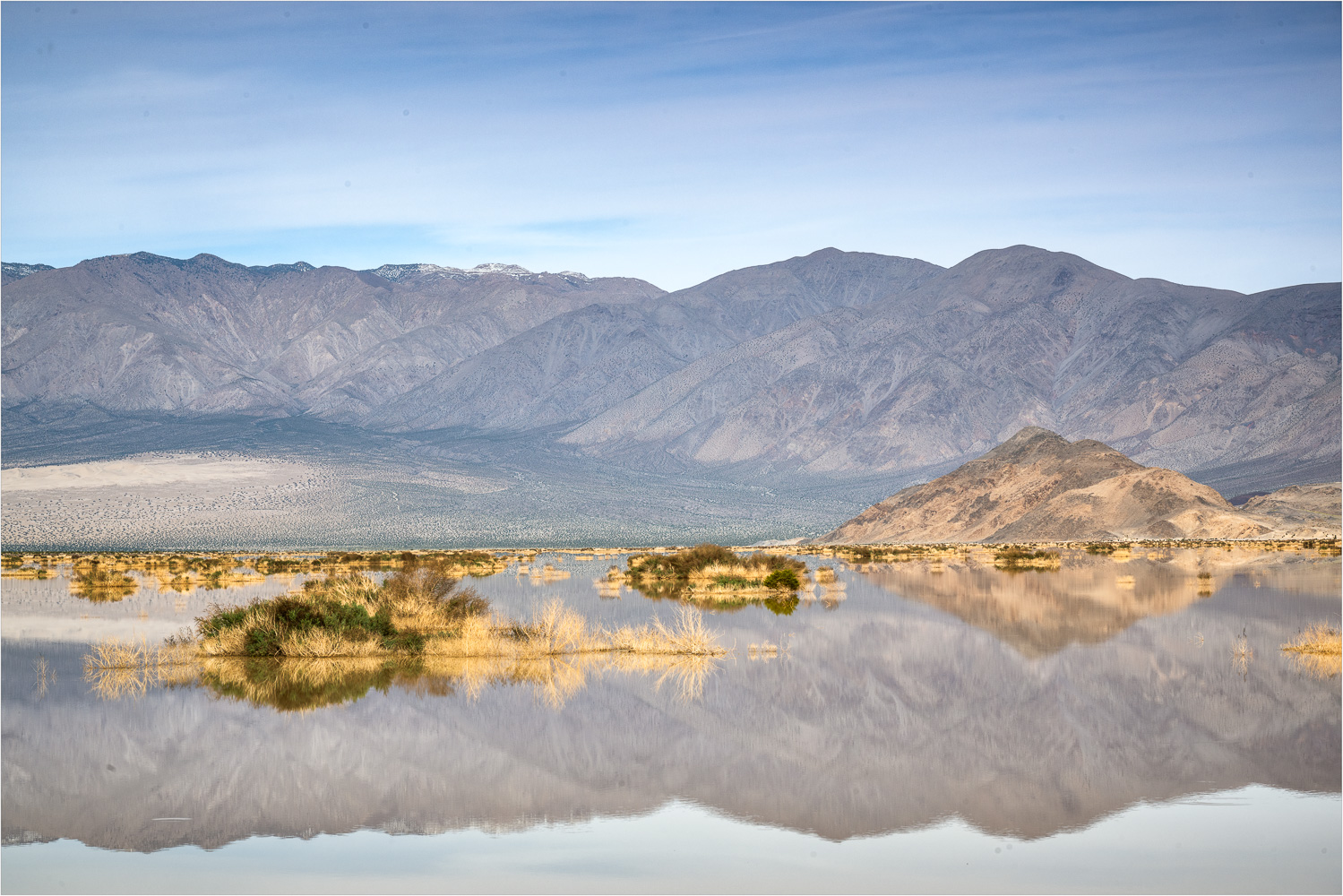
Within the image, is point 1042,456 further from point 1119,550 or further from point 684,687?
point 684,687

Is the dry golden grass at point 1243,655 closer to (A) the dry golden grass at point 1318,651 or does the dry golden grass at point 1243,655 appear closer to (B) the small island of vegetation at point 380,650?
(A) the dry golden grass at point 1318,651

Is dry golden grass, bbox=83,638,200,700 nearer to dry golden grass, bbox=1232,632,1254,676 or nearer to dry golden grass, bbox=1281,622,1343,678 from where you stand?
dry golden grass, bbox=1232,632,1254,676

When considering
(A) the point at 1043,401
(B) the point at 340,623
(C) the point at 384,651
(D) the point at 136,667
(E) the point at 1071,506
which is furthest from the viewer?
(A) the point at 1043,401

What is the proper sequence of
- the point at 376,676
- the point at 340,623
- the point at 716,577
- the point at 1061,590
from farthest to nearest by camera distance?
the point at 716,577
the point at 1061,590
the point at 340,623
the point at 376,676

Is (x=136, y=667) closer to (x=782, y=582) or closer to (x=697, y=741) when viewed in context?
(x=697, y=741)

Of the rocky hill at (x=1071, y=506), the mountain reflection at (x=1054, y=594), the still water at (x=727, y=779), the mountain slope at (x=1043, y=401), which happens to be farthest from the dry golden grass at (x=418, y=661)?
the mountain slope at (x=1043, y=401)

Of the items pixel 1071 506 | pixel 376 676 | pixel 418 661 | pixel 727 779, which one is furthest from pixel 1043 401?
pixel 727 779

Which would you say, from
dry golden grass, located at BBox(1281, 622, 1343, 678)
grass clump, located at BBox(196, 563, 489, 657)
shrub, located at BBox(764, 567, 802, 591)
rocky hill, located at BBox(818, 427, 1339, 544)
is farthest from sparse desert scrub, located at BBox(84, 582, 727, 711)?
rocky hill, located at BBox(818, 427, 1339, 544)
